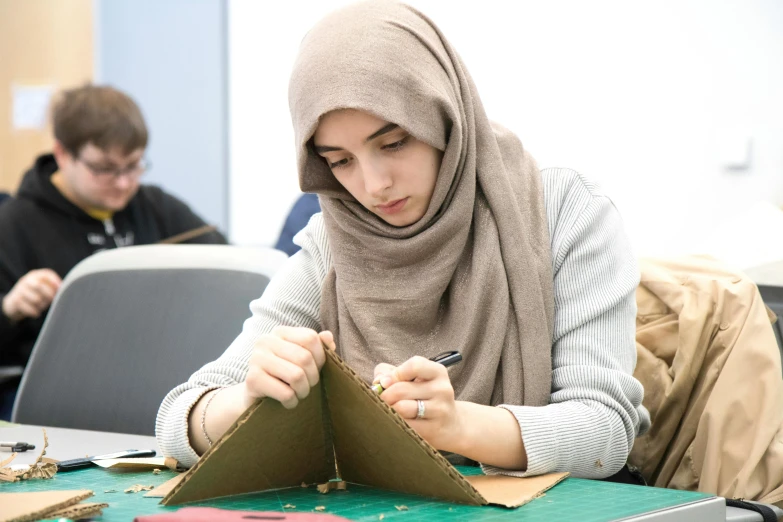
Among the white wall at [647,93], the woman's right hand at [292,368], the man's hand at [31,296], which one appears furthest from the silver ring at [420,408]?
the man's hand at [31,296]

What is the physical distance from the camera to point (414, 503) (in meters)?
0.88

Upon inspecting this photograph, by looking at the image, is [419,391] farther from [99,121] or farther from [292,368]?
[99,121]

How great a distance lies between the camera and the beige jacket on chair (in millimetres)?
1207

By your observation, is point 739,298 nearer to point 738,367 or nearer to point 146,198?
point 738,367

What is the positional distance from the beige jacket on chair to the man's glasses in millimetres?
1968

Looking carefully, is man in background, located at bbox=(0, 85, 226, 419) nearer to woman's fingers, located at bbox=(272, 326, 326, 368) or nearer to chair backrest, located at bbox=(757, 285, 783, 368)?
chair backrest, located at bbox=(757, 285, 783, 368)

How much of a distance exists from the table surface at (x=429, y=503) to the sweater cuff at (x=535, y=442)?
0.03 m

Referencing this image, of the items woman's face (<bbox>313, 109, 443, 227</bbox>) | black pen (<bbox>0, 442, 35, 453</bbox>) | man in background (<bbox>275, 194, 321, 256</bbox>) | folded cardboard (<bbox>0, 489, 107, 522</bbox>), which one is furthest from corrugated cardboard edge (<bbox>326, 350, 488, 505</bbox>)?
man in background (<bbox>275, 194, 321, 256</bbox>)

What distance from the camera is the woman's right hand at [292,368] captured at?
35.2 inches

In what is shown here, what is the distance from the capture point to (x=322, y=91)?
115cm

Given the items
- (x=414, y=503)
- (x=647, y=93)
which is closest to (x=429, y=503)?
(x=414, y=503)

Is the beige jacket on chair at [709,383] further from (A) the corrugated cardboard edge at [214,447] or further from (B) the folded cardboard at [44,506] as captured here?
(B) the folded cardboard at [44,506]

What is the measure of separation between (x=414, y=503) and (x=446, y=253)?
417mm

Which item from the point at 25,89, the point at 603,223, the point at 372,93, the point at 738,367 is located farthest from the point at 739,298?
the point at 25,89
